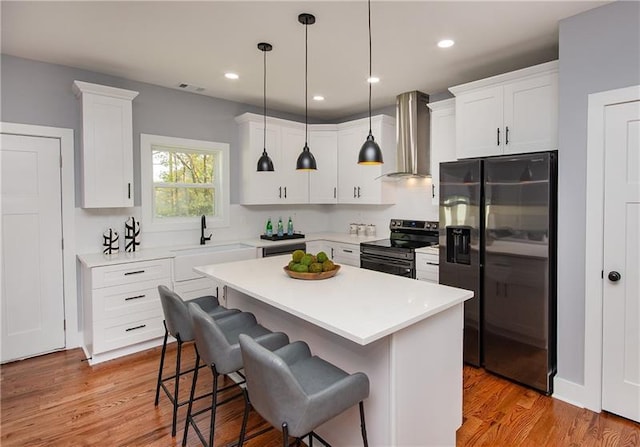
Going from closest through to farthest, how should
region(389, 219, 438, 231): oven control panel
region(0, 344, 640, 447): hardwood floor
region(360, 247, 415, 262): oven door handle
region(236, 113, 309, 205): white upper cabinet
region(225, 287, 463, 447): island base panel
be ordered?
region(225, 287, 463, 447): island base panel, region(0, 344, 640, 447): hardwood floor, region(360, 247, 415, 262): oven door handle, region(389, 219, 438, 231): oven control panel, region(236, 113, 309, 205): white upper cabinet

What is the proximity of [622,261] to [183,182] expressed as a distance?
4.21 metres

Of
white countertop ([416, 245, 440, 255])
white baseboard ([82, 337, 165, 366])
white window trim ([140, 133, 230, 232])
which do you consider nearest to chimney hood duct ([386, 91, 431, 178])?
white countertop ([416, 245, 440, 255])

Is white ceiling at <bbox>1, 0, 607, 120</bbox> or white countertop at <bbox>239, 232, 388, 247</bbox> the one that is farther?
white countertop at <bbox>239, 232, 388, 247</bbox>

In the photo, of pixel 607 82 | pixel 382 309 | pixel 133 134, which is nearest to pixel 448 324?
pixel 382 309

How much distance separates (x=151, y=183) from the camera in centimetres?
407

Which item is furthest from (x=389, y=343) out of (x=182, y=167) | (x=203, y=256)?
(x=182, y=167)

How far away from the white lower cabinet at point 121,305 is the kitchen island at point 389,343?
1.67 metres

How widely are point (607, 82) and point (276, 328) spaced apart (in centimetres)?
276

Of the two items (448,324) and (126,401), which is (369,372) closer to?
(448,324)

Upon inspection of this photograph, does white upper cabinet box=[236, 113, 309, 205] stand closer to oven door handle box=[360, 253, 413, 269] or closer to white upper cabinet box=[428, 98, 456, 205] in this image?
oven door handle box=[360, 253, 413, 269]

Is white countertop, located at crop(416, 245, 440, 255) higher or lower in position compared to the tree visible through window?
lower

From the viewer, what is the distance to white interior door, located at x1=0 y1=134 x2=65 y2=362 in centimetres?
326

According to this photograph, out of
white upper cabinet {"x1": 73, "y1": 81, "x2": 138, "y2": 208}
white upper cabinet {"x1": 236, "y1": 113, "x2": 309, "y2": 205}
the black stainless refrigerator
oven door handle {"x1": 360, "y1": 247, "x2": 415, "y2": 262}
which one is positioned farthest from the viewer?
white upper cabinet {"x1": 236, "y1": 113, "x2": 309, "y2": 205}

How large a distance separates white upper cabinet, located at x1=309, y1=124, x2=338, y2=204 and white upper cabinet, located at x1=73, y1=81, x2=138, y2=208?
234 cm
